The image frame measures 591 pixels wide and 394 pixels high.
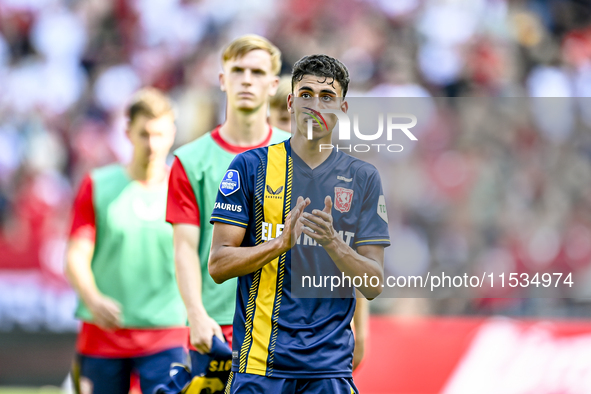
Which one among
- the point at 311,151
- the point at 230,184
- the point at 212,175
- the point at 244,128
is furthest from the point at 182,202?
the point at 311,151

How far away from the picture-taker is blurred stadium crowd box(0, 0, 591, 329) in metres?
8.59

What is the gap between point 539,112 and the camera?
10125mm

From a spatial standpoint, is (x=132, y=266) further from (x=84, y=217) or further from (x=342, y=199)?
(x=342, y=199)

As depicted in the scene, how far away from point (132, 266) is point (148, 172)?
2.27 ft

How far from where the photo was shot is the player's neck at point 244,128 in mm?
4508

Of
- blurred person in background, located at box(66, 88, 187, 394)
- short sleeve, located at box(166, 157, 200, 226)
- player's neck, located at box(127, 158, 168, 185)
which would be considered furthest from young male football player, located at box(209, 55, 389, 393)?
player's neck, located at box(127, 158, 168, 185)

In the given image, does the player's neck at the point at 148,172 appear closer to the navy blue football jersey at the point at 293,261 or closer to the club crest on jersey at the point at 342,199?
the navy blue football jersey at the point at 293,261

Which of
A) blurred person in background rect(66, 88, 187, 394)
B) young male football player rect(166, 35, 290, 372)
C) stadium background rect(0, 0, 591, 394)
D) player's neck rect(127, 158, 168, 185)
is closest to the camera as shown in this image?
young male football player rect(166, 35, 290, 372)

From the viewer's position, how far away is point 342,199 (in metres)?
3.16

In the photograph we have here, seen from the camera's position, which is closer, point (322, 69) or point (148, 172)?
point (322, 69)

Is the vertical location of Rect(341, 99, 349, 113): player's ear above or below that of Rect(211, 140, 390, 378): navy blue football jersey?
above

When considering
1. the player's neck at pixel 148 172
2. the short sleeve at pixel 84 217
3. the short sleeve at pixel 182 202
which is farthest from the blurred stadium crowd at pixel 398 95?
the short sleeve at pixel 182 202

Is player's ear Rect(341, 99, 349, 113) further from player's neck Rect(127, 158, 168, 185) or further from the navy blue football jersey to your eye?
player's neck Rect(127, 158, 168, 185)

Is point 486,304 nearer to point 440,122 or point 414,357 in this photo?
point 414,357
